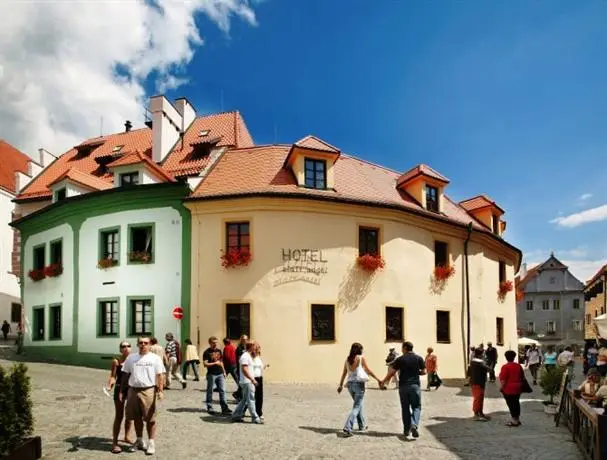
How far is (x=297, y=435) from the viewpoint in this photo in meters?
11.3

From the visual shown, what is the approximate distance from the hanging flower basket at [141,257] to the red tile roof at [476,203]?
17966mm

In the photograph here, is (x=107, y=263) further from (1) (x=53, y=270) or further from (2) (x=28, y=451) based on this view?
(2) (x=28, y=451)

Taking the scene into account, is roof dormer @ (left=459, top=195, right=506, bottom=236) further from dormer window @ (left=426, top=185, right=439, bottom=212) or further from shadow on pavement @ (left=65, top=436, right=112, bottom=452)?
shadow on pavement @ (left=65, top=436, right=112, bottom=452)

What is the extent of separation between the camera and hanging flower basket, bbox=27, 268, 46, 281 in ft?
88.1

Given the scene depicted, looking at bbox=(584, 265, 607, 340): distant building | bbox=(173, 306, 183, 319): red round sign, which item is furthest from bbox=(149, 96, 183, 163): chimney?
bbox=(584, 265, 607, 340): distant building

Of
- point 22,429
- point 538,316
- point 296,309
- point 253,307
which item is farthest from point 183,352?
point 538,316

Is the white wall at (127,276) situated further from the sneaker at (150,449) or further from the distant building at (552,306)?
the distant building at (552,306)

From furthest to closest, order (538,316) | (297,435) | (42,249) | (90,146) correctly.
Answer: (538,316)
(90,146)
(42,249)
(297,435)

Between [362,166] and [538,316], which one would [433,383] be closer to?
[362,166]

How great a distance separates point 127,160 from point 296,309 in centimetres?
916

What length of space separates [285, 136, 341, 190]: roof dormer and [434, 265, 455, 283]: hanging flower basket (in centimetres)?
630

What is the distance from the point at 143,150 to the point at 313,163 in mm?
11574

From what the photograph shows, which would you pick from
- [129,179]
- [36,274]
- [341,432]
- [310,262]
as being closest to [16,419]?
[341,432]

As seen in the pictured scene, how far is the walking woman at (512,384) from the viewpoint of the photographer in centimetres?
1290
